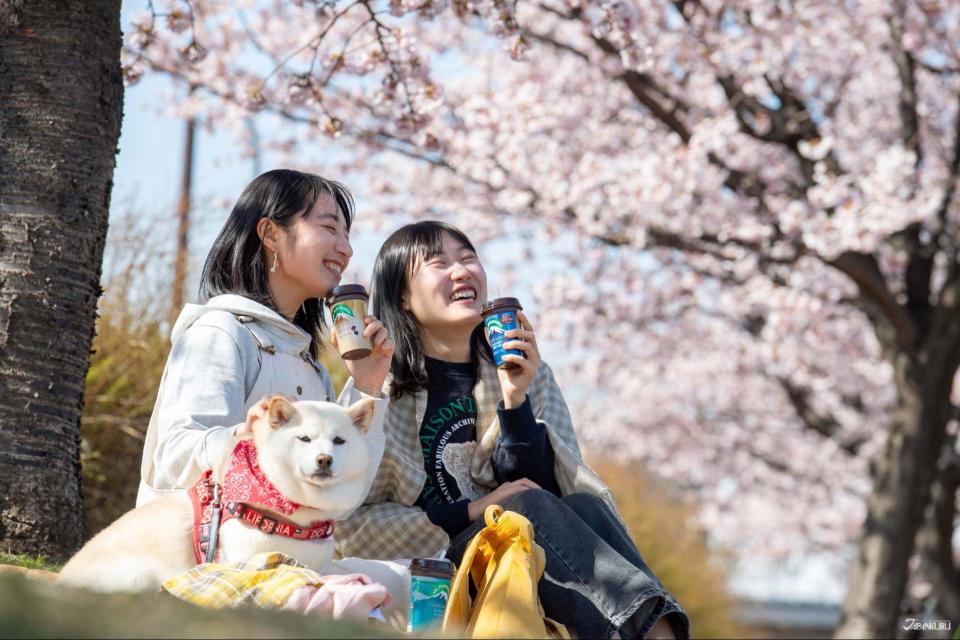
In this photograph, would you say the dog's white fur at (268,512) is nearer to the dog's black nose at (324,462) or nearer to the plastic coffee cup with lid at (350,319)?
the dog's black nose at (324,462)

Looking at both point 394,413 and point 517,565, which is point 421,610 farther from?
point 394,413

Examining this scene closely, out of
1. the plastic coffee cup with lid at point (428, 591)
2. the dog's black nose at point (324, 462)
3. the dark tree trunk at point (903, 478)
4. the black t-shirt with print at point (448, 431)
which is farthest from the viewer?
the dark tree trunk at point (903, 478)

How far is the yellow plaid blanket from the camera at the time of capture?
6.07 feet

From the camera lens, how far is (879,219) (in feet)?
24.2

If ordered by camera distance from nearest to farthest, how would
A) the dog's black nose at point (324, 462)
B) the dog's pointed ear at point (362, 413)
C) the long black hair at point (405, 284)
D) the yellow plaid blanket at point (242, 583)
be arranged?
the yellow plaid blanket at point (242, 583) < the dog's black nose at point (324, 462) < the dog's pointed ear at point (362, 413) < the long black hair at point (405, 284)

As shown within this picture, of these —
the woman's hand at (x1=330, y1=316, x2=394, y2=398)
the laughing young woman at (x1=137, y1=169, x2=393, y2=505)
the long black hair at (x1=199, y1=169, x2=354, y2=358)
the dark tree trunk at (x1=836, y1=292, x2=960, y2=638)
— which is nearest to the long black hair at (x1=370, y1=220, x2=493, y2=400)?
the laughing young woman at (x1=137, y1=169, x2=393, y2=505)

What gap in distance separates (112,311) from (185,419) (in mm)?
4066

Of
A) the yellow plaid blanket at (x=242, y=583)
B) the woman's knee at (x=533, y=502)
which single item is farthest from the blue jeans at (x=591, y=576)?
the yellow plaid blanket at (x=242, y=583)

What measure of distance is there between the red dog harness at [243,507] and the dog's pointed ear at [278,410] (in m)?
0.08

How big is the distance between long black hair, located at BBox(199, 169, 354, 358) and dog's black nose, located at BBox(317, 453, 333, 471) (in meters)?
0.88

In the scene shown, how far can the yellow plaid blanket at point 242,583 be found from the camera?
6.07 feet

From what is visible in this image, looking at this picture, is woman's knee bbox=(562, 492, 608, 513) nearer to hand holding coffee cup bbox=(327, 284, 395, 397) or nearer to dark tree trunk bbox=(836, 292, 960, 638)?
hand holding coffee cup bbox=(327, 284, 395, 397)

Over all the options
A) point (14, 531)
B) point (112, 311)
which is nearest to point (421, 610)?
point (14, 531)

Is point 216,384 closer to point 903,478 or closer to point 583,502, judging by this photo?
point 583,502
